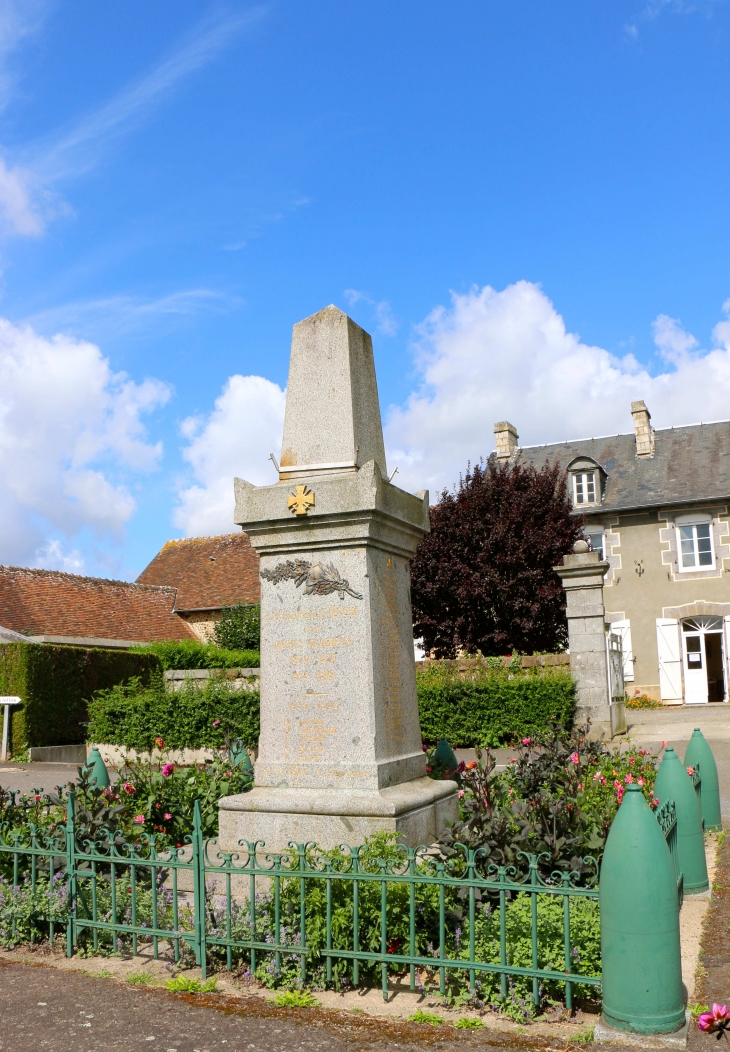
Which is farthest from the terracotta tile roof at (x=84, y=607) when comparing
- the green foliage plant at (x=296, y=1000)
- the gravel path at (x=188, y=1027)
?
the green foliage plant at (x=296, y=1000)

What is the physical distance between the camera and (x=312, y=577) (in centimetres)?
550

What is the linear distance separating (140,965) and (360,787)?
1.47 m

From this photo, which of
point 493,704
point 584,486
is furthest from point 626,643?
point 493,704

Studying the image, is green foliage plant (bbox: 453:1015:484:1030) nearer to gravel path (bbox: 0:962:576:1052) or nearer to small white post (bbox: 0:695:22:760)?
gravel path (bbox: 0:962:576:1052)

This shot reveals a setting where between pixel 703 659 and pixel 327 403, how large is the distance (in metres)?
23.8

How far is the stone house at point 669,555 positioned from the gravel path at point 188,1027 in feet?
76.8

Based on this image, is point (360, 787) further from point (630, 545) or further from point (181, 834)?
point (630, 545)

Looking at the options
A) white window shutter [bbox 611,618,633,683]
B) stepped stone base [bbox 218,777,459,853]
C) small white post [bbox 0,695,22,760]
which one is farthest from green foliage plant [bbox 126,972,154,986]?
white window shutter [bbox 611,618,633,683]

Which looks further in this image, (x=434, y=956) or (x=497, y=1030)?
(x=434, y=956)

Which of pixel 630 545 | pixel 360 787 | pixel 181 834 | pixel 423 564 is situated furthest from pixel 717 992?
pixel 630 545

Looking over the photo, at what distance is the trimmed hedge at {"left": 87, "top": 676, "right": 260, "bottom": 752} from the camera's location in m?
14.7

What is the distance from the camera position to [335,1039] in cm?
351

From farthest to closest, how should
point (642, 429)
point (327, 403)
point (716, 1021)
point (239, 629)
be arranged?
1. point (642, 429)
2. point (239, 629)
3. point (327, 403)
4. point (716, 1021)

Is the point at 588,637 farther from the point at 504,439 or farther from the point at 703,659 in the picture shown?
the point at 504,439
